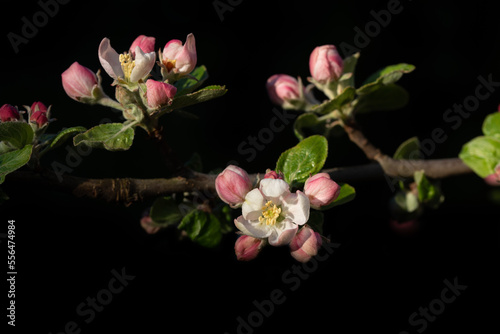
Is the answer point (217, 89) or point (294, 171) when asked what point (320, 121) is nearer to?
point (294, 171)

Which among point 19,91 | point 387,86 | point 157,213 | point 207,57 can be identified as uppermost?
point 19,91

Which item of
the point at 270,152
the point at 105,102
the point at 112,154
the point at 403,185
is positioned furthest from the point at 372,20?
the point at 105,102

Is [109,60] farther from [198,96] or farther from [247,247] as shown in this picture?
[247,247]

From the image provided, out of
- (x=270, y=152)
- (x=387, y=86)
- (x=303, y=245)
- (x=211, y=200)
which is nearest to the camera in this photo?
(x=303, y=245)

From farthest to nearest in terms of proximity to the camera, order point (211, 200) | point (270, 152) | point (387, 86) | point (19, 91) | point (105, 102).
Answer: point (270, 152)
point (19, 91)
point (387, 86)
point (211, 200)
point (105, 102)

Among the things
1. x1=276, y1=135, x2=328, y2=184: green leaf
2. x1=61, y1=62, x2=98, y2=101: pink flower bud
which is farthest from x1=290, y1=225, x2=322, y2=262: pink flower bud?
x1=61, y1=62, x2=98, y2=101: pink flower bud

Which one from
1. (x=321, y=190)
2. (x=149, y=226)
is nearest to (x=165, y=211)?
(x=149, y=226)

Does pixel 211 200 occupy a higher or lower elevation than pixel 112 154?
lower
